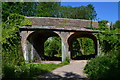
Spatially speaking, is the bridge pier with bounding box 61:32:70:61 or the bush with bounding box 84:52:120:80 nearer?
the bush with bounding box 84:52:120:80

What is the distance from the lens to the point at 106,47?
10.0m

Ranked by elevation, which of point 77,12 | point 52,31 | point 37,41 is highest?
point 77,12

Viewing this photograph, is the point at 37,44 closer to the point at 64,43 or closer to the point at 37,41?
the point at 37,41

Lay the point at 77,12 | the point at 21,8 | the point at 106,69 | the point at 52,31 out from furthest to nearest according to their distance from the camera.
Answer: the point at 77,12, the point at 21,8, the point at 52,31, the point at 106,69

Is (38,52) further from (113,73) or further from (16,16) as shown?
(113,73)

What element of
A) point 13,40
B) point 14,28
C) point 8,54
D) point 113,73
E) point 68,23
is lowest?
point 113,73

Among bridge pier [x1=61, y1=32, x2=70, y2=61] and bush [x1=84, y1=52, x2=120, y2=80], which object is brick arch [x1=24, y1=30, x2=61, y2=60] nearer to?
bridge pier [x1=61, y1=32, x2=70, y2=61]

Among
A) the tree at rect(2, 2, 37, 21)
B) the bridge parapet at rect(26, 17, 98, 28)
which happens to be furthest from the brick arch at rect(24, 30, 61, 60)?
the tree at rect(2, 2, 37, 21)

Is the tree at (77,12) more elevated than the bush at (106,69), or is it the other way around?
the tree at (77,12)

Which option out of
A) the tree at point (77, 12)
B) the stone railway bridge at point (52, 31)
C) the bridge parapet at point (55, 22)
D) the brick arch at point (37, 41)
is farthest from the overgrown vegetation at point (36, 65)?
the tree at point (77, 12)

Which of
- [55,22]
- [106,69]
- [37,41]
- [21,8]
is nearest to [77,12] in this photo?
[21,8]

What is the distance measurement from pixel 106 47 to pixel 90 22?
574 cm

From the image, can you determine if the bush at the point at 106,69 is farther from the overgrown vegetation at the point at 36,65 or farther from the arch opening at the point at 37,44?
the arch opening at the point at 37,44

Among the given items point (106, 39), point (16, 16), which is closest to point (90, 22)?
point (106, 39)
